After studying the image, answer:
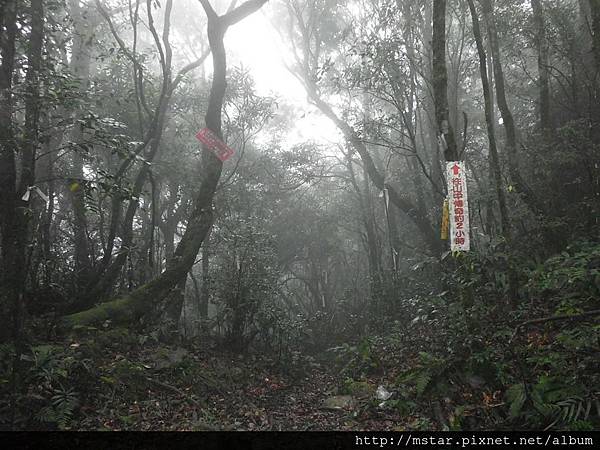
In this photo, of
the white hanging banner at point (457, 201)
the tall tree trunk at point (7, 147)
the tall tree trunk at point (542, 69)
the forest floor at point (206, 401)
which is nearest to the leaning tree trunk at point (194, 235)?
the forest floor at point (206, 401)

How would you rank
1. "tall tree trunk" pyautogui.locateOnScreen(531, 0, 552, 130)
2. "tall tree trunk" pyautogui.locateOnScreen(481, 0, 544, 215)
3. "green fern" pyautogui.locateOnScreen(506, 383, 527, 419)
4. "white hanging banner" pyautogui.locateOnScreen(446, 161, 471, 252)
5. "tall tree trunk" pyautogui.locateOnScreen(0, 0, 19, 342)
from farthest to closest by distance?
1. "tall tree trunk" pyautogui.locateOnScreen(531, 0, 552, 130)
2. "tall tree trunk" pyautogui.locateOnScreen(481, 0, 544, 215)
3. "white hanging banner" pyautogui.locateOnScreen(446, 161, 471, 252)
4. "tall tree trunk" pyautogui.locateOnScreen(0, 0, 19, 342)
5. "green fern" pyautogui.locateOnScreen(506, 383, 527, 419)

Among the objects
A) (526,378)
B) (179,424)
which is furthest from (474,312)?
(179,424)

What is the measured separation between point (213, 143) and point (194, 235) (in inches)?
69.6

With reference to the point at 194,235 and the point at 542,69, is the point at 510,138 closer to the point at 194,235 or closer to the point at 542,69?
the point at 542,69

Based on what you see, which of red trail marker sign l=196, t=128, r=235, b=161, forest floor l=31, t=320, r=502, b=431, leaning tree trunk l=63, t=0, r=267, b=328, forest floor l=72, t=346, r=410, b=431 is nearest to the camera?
forest floor l=31, t=320, r=502, b=431

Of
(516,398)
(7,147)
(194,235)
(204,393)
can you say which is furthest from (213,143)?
(516,398)

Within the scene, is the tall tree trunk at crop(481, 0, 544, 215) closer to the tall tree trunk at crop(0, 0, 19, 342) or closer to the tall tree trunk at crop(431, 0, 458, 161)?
the tall tree trunk at crop(431, 0, 458, 161)

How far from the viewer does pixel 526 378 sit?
4.73 m

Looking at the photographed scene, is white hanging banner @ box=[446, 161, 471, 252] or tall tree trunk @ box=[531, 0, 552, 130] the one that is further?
tall tree trunk @ box=[531, 0, 552, 130]

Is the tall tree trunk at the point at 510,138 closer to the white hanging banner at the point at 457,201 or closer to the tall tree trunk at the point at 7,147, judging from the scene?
the white hanging banner at the point at 457,201

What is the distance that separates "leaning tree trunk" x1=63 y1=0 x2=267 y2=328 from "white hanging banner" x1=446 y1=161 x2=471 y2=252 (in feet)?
15.0

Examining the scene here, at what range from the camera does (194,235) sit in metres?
8.41

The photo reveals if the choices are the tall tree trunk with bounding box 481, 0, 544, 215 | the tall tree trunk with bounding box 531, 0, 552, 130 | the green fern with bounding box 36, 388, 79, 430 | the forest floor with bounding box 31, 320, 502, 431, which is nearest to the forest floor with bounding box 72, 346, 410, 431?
the forest floor with bounding box 31, 320, 502, 431

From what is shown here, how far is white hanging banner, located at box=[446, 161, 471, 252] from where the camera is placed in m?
5.80
